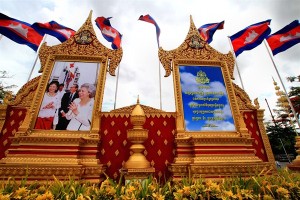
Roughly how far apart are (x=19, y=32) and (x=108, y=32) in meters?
3.11

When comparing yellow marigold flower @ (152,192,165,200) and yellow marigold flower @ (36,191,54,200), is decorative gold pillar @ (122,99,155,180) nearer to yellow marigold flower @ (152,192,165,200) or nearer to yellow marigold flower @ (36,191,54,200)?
yellow marigold flower @ (152,192,165,200)

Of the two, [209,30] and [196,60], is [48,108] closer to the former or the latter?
[196,60]

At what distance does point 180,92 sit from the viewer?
568 centimetres

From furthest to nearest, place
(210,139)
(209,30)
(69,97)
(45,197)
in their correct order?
(209,30) < (69,97) < (210,139) < (45,197)

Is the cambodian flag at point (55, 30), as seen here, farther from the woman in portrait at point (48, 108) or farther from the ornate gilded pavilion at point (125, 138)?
the woman in portrait at point (48, 108)

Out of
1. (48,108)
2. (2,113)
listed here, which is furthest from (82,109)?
(2,113)

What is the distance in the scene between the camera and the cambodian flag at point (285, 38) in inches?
263

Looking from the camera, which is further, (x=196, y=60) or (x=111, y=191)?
(x=196, y=60)

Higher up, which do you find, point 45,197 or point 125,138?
point 125,138

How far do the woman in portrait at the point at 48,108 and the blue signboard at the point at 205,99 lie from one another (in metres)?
3.94

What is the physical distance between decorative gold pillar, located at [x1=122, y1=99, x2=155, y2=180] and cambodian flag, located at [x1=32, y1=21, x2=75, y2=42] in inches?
174

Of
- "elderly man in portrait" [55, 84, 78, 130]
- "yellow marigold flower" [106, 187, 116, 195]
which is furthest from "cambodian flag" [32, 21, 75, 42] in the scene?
"yellow marigold flower" [106, 187, 116, 195]

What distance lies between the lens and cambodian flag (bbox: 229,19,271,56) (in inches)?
275

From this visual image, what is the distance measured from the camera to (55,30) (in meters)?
6.60
